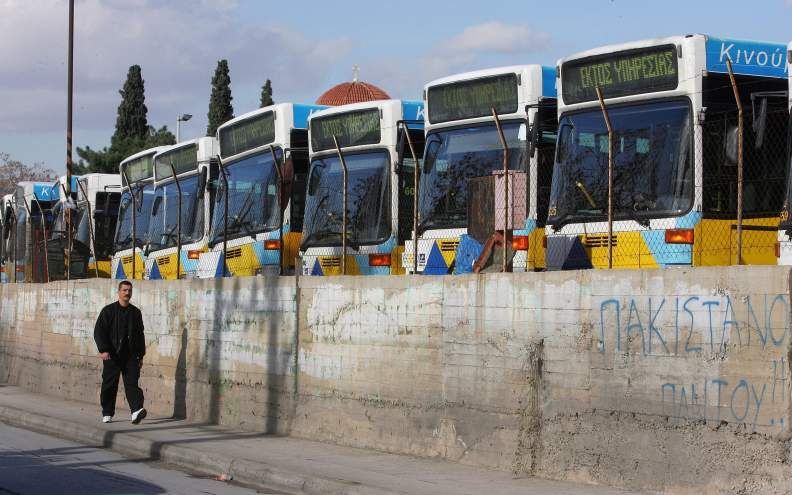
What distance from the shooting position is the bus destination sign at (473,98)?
1584 centimetres

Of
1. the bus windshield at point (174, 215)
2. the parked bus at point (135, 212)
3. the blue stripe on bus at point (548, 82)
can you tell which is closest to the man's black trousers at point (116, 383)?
the bus windshield at point (174, 215)

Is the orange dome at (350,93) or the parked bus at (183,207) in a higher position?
the orange dome at (350,93)

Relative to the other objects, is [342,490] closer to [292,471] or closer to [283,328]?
[292,471]

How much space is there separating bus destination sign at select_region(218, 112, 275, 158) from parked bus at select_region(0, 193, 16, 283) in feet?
37.8

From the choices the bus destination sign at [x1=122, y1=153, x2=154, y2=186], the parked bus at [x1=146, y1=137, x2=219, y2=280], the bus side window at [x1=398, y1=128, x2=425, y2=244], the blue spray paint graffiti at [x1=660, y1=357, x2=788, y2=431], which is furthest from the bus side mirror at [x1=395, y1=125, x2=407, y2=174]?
the bus destination sign at [x1=122, y1=153, x2=154, y2=186]

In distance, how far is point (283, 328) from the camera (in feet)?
50.6

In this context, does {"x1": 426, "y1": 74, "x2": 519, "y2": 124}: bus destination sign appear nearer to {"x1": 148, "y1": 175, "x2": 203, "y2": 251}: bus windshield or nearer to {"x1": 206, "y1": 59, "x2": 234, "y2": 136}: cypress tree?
{"x1": 148, "y1": 175, "x2": 203, "y2": 251}: bus windshield

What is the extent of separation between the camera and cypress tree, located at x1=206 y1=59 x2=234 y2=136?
69.8 m

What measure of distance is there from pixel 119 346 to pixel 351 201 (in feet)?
12.7

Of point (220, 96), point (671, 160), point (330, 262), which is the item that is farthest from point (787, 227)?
point (220, 96)

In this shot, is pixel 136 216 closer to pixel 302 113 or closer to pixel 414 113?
pixel 302 113

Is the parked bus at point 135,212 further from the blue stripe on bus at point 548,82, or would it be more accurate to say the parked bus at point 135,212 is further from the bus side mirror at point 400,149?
the blue stripe on bus at point 548,82

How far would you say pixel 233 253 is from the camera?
20.7 meters

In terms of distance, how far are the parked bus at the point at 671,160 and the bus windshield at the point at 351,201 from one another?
4037 millimetres
